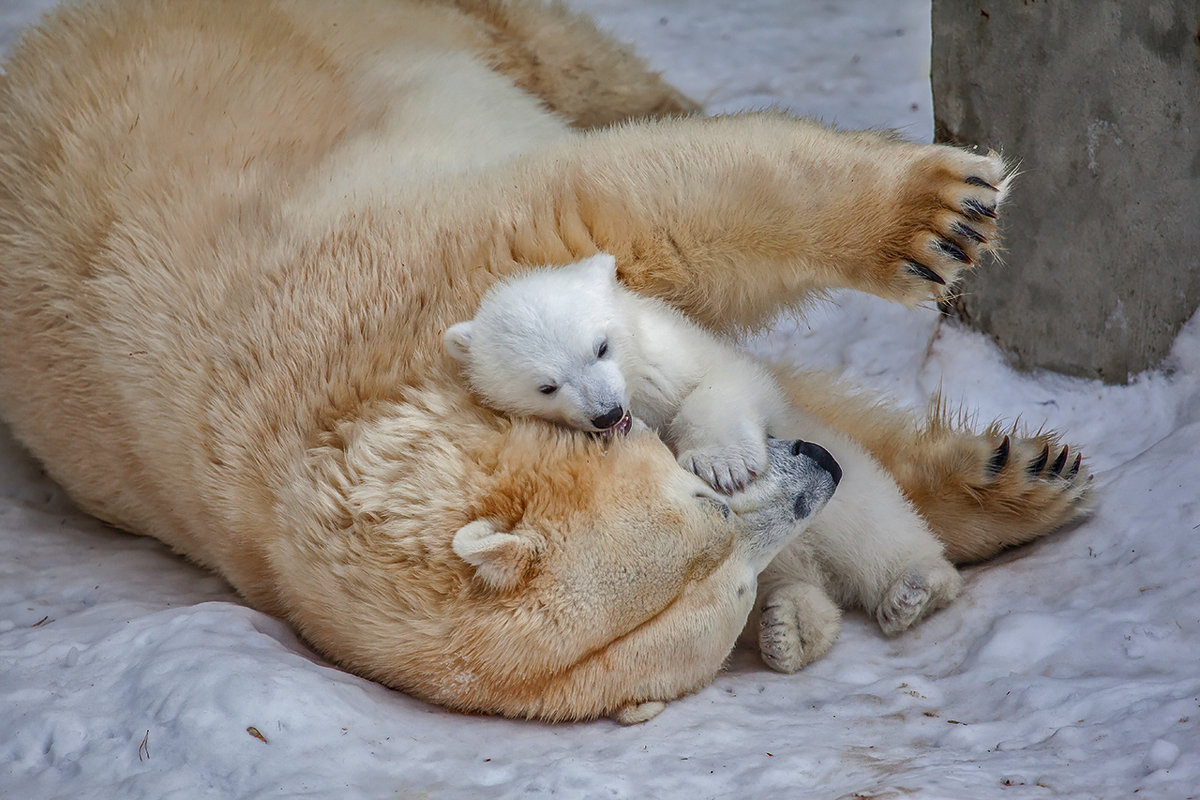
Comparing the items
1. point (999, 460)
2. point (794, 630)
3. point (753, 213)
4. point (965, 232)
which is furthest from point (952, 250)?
point (794, 630)

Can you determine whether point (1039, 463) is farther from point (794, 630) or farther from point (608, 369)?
point (608, 369)

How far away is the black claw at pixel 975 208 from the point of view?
9.52ft

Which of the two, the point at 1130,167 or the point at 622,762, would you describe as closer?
the point at 622,762

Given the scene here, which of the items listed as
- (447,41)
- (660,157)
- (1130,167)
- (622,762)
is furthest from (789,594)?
(447,41)

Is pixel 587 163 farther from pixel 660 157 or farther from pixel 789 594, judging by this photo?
pixel 789 594

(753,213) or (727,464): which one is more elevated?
(753,213)

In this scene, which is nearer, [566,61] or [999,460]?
[999,460]

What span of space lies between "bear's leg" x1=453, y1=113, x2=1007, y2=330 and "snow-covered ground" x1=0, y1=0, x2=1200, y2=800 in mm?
865

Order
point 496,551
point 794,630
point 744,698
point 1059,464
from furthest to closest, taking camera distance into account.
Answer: point 1059,464 → point 794,630 → point 744,698 → point 496,551

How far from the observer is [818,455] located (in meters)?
2.82

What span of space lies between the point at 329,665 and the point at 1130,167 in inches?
107

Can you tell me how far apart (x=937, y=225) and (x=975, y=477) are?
828 millimetres

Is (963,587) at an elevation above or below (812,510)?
A: below

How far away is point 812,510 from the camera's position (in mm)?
2762
